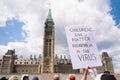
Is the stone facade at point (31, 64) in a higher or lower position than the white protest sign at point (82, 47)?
higher

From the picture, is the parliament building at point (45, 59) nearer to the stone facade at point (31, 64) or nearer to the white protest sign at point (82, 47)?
the stone facade at point (31, 64)

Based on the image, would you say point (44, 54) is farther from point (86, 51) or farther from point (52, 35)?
point (86, 51)

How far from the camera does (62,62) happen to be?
102875mm

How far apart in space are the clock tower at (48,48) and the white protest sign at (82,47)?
3287 inches

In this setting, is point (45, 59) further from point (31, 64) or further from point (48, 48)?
point (31, 64)

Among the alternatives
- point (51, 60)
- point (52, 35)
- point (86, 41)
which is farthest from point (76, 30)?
point (52, 35)

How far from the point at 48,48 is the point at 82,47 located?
3503 inches

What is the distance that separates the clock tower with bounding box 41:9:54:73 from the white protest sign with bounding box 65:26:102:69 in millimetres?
83494

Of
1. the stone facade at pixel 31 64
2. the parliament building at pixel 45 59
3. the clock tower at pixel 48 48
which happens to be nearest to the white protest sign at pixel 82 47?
the clock tower at pixel 48 48

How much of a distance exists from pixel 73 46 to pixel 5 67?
94.5 metres

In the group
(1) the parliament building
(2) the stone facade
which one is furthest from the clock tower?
(2) the stone facade

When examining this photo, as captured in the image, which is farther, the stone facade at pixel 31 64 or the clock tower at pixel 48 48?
the stone facade at pixel 31 64

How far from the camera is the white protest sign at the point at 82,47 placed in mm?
5551

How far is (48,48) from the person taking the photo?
94.6 metres
